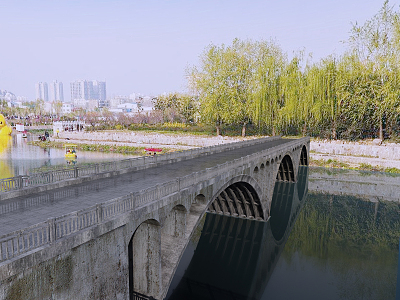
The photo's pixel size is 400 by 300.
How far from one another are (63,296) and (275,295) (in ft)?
54.4

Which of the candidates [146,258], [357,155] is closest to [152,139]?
[357,155]

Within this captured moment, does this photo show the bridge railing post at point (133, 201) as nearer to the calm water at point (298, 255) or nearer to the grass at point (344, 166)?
the calm water at point (298, 255)

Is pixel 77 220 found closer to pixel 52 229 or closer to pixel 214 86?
pixel 52 229

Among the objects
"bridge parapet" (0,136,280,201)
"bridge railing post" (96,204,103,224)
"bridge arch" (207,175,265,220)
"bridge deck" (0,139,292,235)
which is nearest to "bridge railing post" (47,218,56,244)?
"bridge railing post" (96,204,103,224)

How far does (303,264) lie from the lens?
25.5m

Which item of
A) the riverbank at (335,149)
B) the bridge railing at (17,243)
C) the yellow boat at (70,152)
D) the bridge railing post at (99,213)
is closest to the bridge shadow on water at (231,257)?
the bridge railing post at (99,213)

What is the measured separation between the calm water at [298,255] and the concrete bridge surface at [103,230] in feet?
24.3

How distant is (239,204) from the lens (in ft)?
107

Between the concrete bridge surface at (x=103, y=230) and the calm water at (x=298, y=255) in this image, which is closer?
the concrete bridge surface at (x=103, y=230)

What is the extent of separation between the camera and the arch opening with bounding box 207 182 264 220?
30781 millimetres

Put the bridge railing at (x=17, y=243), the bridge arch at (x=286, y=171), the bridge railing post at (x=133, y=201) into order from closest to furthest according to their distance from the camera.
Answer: the bridge railing at (x=17, y=243) → the bridge railing post at (x=133, y=201) → the bridge arch at (x=286, y=171)

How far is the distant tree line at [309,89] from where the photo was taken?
59844 mm

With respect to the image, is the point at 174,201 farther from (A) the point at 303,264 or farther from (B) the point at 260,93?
(B) the point at 260,93

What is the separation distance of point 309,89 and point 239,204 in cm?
4369
